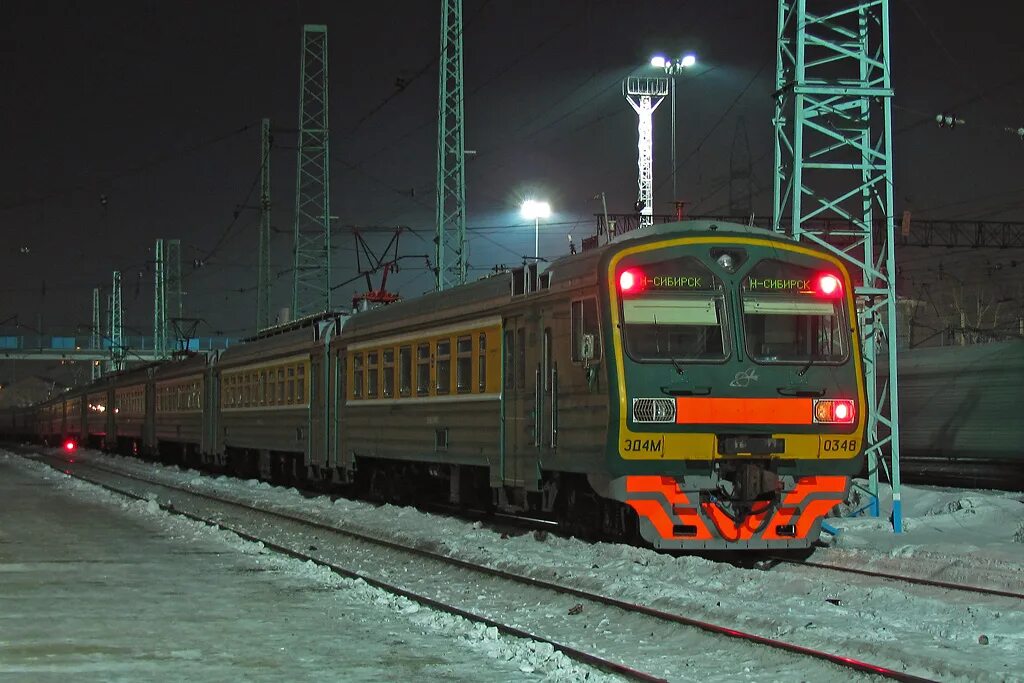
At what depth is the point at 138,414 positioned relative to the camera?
1891 inches

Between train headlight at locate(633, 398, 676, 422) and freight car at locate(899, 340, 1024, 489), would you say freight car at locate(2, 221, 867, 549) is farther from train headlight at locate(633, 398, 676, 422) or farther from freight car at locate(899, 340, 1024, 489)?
freight car at locate(899, 340, 1024, 489)

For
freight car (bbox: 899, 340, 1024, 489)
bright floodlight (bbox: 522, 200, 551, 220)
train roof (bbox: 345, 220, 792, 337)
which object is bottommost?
freight car (bbox: 899, 340, 1024, 489)

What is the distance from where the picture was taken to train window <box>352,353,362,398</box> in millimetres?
22750

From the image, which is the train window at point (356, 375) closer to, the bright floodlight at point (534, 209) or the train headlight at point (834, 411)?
the train headlight at point (834, 411)

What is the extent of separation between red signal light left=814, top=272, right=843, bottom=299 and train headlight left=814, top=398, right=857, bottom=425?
1.10m

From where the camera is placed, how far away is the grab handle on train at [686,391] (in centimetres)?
1350

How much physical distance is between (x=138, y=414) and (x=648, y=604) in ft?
130

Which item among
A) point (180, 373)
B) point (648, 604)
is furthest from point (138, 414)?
point (648, 604)

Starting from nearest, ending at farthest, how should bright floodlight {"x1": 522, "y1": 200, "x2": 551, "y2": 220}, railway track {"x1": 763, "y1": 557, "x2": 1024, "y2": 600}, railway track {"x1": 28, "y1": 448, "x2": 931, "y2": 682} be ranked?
railway track {"x1": 28, "y1": 448, "x2": 931, "y2": 682}
railway track {"x1": 763, "y1": 557, "x2": 1024, "y2": 600}
bright floodlight {"x1": 522, "y1": 200, "x2": 551, "y2": 220}

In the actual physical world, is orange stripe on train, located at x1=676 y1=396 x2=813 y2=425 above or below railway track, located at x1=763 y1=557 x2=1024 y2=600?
above

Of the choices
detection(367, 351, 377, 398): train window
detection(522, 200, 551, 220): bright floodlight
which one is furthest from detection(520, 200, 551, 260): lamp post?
detection(367, 351, 377, 398): train window

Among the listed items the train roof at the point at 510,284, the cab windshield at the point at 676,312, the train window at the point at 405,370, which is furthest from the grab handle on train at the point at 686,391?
the train window at the point at 405,370

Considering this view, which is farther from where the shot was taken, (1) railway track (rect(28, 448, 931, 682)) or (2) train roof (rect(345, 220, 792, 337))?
(2) train roof (rect(345, 220, 792, 337))

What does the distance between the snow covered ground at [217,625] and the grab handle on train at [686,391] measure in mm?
3597
